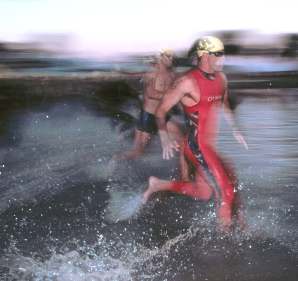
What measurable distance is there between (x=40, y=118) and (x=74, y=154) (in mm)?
1824

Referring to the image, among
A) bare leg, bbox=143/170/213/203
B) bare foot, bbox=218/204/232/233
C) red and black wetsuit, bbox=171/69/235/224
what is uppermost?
red and black wetsuit, bbox=171/69/235/224

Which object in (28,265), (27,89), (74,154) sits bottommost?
(74,154)

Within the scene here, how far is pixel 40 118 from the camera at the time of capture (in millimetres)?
10094

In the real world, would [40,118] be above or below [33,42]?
below

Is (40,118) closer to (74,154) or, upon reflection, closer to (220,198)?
(74,154)

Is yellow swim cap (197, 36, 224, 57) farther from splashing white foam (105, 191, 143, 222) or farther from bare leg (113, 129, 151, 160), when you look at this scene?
bare leg (113, 129, 151, 160)

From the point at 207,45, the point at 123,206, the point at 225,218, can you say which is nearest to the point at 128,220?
the point at 123,206

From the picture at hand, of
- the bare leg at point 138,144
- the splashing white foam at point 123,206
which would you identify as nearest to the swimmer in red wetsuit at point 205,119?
the splashing white foam at point 123,206

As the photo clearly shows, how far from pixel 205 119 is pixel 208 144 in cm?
15

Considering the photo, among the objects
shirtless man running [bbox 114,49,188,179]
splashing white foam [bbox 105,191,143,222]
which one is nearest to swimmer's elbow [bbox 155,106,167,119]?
shirtless man running [bbox 114,49,188,179]

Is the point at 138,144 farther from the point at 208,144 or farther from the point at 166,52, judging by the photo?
the point at 208,144

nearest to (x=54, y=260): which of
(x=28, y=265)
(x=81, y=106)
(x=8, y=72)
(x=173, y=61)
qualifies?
(x=28, y=265)

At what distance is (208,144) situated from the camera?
452 centimetres

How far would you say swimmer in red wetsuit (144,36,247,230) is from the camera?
446 centimetres
